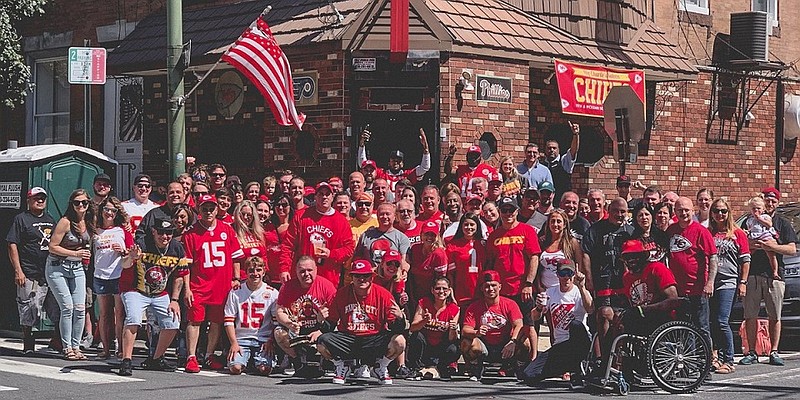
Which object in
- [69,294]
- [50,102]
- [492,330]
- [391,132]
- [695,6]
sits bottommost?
[492,330]

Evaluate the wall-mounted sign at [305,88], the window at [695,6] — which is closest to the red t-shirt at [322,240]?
the wall-mounted sign at [305,88]

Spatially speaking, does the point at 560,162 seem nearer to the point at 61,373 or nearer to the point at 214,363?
the point at 214,363

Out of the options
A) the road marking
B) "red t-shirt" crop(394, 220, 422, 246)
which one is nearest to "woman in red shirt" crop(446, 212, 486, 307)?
"red t-shirt" crop(394, 220, 422, 246)

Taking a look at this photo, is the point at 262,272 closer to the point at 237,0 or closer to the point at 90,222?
the point at 90,222

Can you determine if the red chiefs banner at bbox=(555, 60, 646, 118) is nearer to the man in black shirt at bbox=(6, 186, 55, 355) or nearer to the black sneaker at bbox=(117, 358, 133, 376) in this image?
the man in black shirt at bbox=(6, 186, 55, 355)

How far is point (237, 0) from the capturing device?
17.9m

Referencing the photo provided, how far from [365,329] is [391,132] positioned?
5.42m

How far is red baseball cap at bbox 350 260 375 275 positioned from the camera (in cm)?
1106

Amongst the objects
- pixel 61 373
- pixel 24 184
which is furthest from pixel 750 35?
pixel 61 373

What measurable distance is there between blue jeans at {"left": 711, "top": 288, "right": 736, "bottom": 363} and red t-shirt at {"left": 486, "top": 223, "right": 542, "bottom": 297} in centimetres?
188

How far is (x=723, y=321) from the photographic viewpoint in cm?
1192

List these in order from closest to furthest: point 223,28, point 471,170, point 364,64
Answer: point 471,170, point 364,64, point 223,28

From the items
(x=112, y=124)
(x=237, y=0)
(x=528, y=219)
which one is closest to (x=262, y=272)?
(x=528, y=219)

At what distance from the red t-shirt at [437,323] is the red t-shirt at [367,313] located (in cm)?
53
